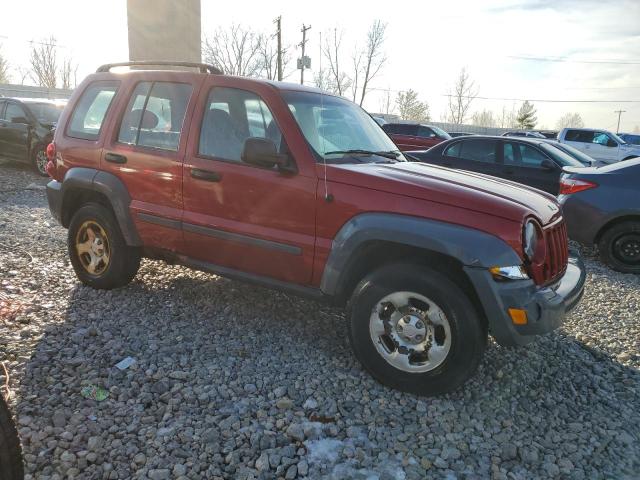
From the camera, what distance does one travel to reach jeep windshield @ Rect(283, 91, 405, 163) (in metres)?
3.50

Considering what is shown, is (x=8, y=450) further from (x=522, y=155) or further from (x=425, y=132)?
(x=425, y=132)

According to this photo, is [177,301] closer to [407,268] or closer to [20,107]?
[407,268]

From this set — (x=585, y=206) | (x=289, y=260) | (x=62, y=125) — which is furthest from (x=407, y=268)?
(x=585, y=206)

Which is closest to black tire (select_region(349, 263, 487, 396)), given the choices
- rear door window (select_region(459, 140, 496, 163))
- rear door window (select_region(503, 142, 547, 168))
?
rear door window (select_region(503, 142, 547, 168))

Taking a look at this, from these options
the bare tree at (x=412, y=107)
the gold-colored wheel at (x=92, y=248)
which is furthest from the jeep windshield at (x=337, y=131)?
the bare tree at (x=412, y=107)

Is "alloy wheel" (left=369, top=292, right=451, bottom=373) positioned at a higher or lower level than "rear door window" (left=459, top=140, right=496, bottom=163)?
lower

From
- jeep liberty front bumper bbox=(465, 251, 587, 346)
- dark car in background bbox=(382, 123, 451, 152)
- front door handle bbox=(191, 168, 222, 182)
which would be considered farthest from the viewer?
dark car in background bbox=(382, 123, 451, 152)

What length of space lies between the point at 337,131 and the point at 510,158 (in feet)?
20.3

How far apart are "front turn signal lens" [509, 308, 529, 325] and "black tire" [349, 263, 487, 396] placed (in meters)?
0.20

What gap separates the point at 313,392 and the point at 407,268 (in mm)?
964

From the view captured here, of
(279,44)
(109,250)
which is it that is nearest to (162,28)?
(109,250)

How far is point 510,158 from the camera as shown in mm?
8969

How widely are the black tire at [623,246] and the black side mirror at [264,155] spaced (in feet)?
15.4

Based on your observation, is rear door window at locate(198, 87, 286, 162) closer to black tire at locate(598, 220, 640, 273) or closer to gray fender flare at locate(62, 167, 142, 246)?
gray fender flare at locate(62, 167, 142, 246)
